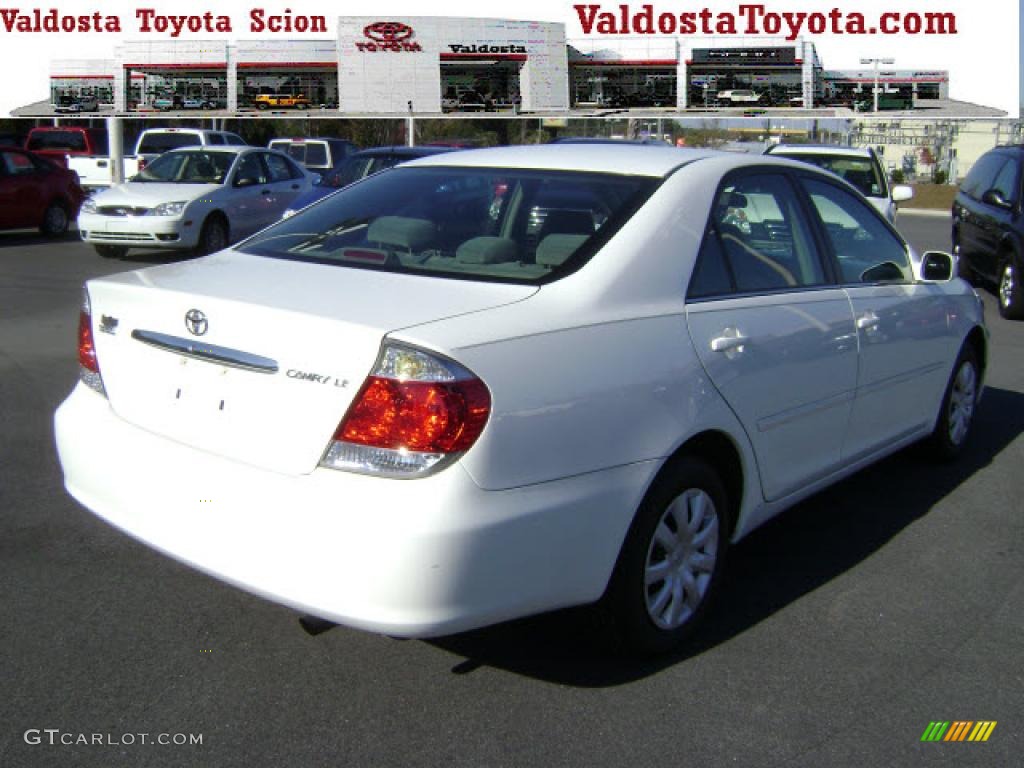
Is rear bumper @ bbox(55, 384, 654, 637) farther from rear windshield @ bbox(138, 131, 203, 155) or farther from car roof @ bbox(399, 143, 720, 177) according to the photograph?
rear windshield @ bbox(138, 131, 203, 155)

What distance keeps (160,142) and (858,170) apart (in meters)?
17.7

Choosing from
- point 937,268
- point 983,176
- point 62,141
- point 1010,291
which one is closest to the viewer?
point 937,268

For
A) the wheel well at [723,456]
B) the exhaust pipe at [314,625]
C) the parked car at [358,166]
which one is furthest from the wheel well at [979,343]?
the parked car at [358,166]

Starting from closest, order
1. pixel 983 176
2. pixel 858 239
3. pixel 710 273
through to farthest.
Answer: pixel 710 273 → pixel 858 239 → pixel 983 176

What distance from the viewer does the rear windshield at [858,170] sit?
546 inches

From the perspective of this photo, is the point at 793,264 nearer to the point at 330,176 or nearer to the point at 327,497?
the point at 327,497

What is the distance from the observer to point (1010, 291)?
1132 cm

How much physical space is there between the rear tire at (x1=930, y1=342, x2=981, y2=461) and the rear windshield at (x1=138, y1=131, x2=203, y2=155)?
22.8 meters

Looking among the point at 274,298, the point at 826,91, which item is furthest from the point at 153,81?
the point at 274,298

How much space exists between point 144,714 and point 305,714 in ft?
1.52

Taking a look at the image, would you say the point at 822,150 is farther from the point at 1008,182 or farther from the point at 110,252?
the point at 110,252

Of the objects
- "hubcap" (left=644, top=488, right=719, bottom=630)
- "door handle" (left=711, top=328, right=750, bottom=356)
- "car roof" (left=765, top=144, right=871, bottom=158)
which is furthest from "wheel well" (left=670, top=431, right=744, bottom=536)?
"car roof" (left=765, top=144, right=871, bottom=158)

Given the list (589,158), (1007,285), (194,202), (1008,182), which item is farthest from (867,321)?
(194,202)

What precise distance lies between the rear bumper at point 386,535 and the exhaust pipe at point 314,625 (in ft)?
1.76
